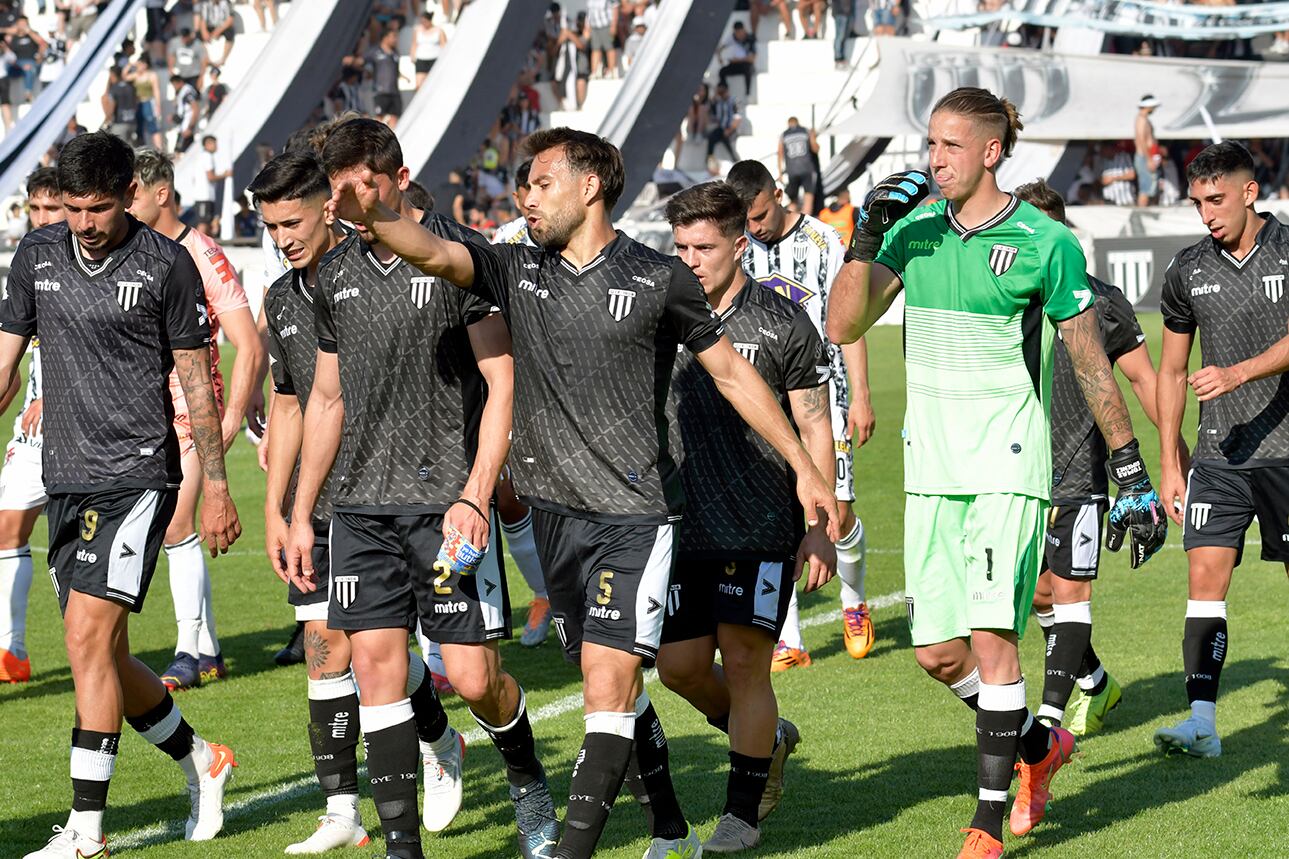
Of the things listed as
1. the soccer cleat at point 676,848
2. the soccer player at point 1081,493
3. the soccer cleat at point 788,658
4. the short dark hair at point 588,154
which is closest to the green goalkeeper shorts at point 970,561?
the soccer cleat at point 676,848

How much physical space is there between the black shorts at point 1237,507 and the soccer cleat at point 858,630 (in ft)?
7.40

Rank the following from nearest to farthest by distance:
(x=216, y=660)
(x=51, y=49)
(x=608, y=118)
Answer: (x=216, y=660), (x=608, y=118), (x=51, y=49)

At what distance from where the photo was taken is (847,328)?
598cm

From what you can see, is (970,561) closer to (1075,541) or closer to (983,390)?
(983,390)

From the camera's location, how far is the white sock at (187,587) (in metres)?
8.91

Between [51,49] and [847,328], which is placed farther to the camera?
[51,49]

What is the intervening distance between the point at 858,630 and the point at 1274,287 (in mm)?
3036

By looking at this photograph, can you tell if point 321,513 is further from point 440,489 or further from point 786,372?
point 786,372

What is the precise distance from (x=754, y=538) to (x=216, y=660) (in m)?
3.94

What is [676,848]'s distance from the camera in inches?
228

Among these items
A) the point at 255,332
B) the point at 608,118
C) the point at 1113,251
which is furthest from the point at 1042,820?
the point at 608,118

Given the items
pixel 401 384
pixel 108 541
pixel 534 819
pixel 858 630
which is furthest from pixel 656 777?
pixel 858 630

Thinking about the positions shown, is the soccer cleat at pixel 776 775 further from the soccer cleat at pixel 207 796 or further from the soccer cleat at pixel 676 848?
A: the soccer cleat at pixel 207 796

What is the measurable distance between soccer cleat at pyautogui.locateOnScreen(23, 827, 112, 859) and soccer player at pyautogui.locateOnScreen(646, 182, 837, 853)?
6.46ft
